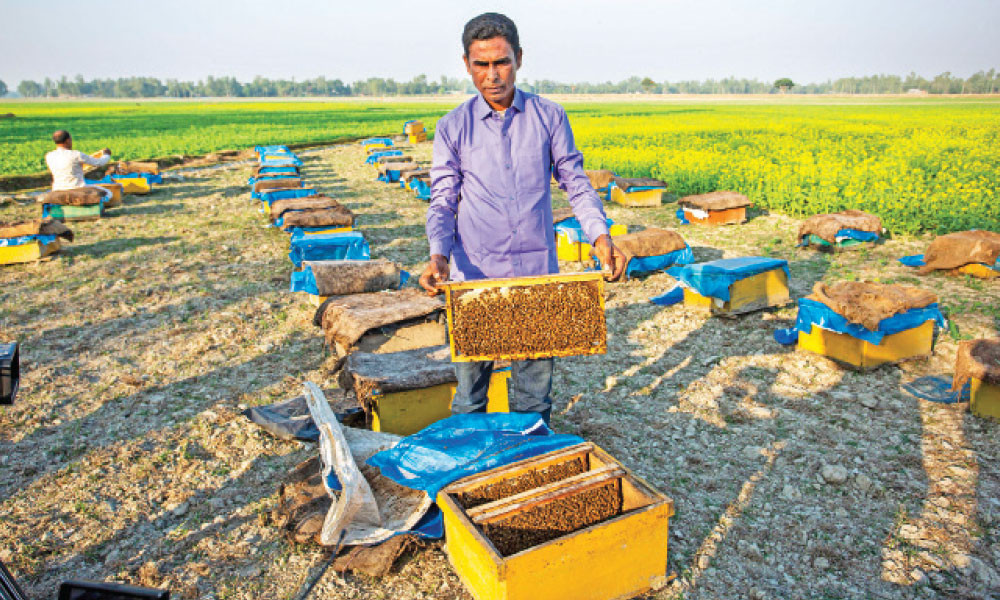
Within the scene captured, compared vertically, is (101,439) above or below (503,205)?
below

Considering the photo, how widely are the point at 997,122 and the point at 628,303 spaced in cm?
3567

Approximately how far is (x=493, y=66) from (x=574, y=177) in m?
0.80

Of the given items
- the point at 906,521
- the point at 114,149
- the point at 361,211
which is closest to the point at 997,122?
the point at 361,211

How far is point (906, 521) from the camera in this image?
3746mm

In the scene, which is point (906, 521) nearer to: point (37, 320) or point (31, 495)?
point (31, 495)

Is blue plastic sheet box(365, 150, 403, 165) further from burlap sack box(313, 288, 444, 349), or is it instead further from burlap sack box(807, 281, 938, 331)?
burlap sack box(807, 281, 938, 331)

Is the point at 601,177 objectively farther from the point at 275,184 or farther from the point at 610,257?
the point at 610,257

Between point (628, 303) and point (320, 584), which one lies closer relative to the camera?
point (320, 584)

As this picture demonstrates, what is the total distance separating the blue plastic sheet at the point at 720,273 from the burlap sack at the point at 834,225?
3118 mm

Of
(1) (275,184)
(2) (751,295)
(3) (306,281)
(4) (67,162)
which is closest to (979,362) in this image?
(2) (751,295)

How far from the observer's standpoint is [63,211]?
13.7 meters

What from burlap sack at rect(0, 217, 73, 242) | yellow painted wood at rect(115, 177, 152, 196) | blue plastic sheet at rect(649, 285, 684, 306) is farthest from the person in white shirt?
blue plastic sheet at rect(649, 285, 684, 306)

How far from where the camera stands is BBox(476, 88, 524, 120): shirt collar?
3.57 meters

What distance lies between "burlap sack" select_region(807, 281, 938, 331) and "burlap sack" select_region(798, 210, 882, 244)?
4235 mm
